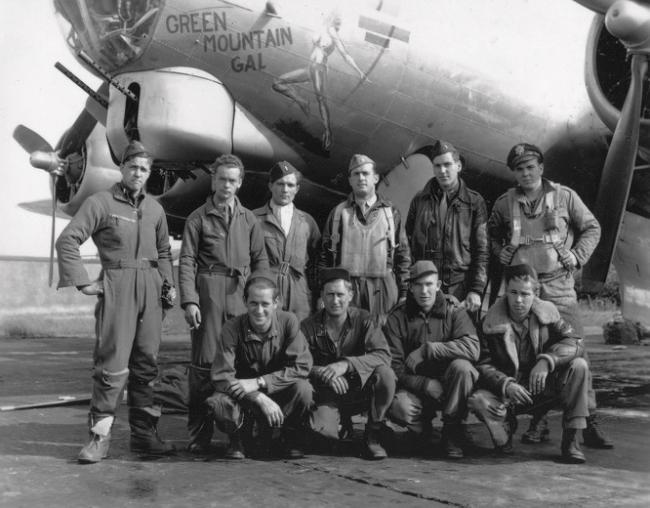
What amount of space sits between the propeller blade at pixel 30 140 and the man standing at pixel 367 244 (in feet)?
23.1

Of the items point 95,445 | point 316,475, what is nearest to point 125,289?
point 95,445

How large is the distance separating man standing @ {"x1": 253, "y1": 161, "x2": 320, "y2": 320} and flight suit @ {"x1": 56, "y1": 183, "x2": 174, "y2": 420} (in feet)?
3.15

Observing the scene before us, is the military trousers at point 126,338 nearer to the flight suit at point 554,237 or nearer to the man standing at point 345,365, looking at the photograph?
the man standing at point 345,365

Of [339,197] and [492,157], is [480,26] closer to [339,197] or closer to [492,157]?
[492,157]

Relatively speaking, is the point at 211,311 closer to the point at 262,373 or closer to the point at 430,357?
the point at 262,373

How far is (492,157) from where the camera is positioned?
969 cm

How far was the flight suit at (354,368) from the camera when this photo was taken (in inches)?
177

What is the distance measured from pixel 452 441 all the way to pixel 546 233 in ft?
5.32

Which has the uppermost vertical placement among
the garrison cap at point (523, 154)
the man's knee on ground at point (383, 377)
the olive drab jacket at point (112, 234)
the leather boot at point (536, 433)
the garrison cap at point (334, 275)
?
the garrison cap at point (523, 154)

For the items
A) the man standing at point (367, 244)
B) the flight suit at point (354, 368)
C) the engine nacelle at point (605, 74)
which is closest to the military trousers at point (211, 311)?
the flight suit at point (354, 368)

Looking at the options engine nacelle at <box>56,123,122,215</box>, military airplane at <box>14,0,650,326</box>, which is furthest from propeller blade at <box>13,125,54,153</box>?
military airplane at <box>14,0,650,326</box>

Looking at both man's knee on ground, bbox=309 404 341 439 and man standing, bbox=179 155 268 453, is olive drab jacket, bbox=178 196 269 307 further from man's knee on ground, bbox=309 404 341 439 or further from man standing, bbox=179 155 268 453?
man's knee on ground, bbox=309 404 341 439

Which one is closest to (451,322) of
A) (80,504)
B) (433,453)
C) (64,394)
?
(433,453)

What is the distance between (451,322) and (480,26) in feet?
17.7
